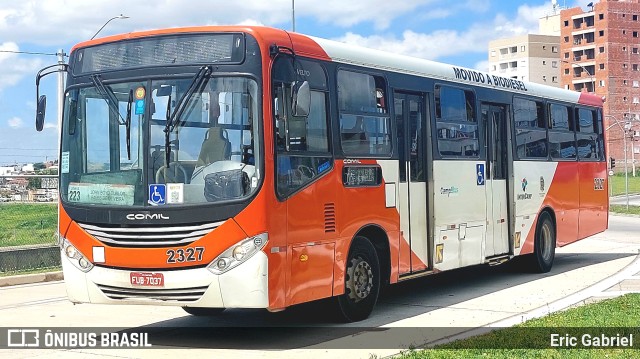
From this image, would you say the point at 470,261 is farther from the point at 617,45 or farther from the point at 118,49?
the point at 617,45

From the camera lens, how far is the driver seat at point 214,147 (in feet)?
32.1

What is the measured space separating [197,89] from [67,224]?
2.14 meters

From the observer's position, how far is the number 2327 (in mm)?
9633

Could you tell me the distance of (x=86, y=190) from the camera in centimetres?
1045

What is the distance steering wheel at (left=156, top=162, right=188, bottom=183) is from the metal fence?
9697 millimetres

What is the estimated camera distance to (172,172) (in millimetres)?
9898

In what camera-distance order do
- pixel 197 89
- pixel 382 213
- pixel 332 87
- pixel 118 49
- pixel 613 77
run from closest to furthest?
pixel 197 89, pixel 118 49, pixel 332 87, pixel 382 213, pixel 613 77

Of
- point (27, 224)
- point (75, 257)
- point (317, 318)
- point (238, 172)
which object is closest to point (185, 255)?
point (238, 172)

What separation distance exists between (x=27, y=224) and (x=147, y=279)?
11.7 m

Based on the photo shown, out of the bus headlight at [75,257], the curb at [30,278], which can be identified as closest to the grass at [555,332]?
the bus headlight at [75,257]

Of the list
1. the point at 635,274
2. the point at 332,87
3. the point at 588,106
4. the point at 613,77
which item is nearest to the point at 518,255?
the point at 635,274

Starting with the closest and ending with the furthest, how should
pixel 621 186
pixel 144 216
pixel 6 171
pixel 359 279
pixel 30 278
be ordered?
pixel 144 216
pixel 359 279
pixel 30 278
pixel 6 171
pixel 621 186

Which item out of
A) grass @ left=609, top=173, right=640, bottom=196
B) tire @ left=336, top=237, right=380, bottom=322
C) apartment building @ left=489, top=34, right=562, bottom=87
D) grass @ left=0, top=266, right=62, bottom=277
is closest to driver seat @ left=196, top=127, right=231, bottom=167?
tire @ left=336, top=237, right=380, bottom=322

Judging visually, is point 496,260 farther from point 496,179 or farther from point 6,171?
point 6,171
